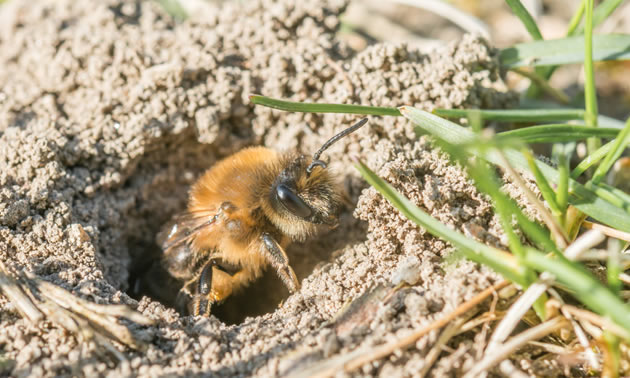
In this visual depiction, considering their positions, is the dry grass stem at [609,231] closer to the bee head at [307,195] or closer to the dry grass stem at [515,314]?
the dry grass stem at [515,314]

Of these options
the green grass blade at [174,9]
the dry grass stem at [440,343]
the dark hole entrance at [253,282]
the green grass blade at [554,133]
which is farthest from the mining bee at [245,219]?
the green grass blade at [174,9]

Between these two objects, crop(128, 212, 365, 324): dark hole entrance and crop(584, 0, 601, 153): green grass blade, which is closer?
crop(584, 0, 601, 153): green grass blade

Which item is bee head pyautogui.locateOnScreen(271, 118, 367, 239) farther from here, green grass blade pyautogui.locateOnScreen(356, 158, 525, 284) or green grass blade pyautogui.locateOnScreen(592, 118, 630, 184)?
green grass blade pyautogui.locateOnScreen(592, 118, 630, 184)

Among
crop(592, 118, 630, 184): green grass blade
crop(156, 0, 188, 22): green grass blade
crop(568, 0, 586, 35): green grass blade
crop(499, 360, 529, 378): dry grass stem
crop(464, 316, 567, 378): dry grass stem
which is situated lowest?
crop(499, 360, 529, 378): dry grass stem

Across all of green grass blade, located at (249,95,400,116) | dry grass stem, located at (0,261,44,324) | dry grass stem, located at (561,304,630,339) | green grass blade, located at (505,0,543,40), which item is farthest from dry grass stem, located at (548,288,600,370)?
dry grass stem, located at (0,261,44,324)

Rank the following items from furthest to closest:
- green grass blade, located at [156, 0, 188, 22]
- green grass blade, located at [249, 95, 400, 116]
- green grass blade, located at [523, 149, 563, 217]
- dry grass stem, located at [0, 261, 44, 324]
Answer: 1. green grass blade, located at [156, 0, 188, 22]
2. green grass blade, located at [249, 95, 400, 116]
3. dry grass stem, located at [0, 261, 44, 324]
4. green grass blade, located at [523, 149, 563, 217]
